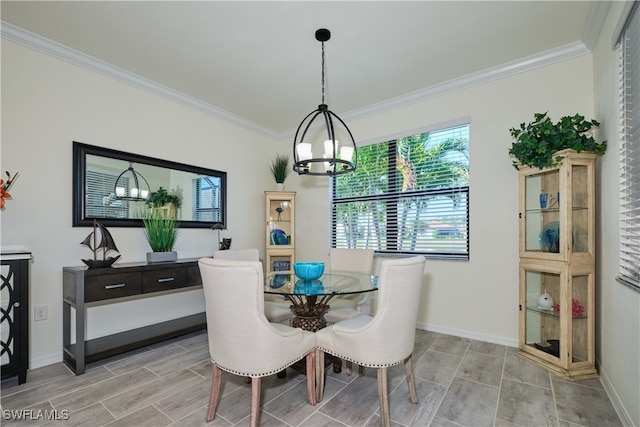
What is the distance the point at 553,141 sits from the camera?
2.36 m

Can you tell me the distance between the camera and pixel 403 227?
11.9 feet

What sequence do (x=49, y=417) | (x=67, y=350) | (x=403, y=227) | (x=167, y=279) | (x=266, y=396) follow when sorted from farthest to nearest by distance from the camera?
(x=403, y=227) < (x=167, y=279) < (x=67, y=350) < (x=266, y=396) < (x=49, y=417)

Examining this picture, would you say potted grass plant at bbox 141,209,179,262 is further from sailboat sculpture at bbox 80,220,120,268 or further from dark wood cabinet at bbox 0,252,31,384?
dark wood cabinet at bbox 0,252,31,384

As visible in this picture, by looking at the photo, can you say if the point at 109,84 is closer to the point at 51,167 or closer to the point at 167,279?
the point at 51,167

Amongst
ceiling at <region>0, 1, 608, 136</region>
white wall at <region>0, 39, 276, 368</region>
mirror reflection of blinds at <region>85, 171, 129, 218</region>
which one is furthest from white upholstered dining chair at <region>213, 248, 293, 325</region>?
ceiling at <region>0, 1, 608, 136</region>

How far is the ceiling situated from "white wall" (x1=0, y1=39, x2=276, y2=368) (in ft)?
0.72

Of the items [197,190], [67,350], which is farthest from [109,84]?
[67,350]

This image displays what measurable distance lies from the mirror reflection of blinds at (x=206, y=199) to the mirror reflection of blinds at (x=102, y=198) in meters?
0.78

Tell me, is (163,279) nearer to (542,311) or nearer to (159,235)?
(159,235)

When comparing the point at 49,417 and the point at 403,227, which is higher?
the point at 403,227

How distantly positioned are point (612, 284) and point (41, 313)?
→ 4256 millimetres

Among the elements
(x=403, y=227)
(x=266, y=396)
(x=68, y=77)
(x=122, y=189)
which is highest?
(x=68, y=77)

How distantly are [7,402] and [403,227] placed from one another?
357 centimetres

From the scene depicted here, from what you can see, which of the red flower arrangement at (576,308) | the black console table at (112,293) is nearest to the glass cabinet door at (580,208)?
the red flower arrangement at (576,308)
